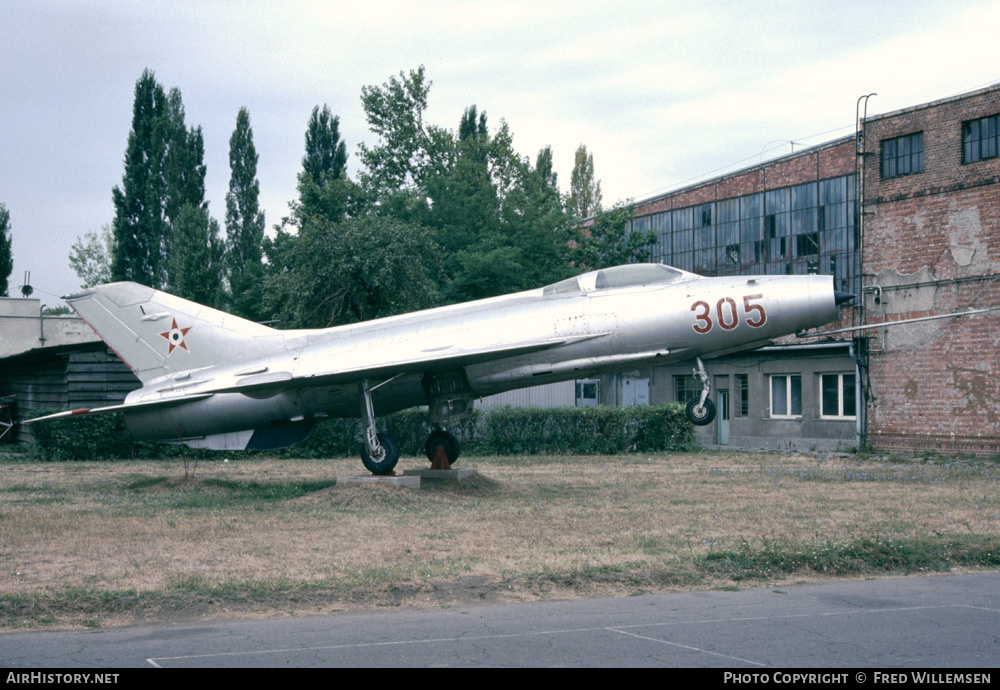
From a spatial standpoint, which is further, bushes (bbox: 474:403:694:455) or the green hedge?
bushes (bbox: 474:403:694:455)

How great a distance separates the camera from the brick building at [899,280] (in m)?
26.1

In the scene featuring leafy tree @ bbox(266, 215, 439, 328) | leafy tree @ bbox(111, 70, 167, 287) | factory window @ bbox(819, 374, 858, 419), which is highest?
leafy tree @ bbox(111, 70, 167, 287)

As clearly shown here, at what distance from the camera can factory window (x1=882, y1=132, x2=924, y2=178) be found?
28.0 meters

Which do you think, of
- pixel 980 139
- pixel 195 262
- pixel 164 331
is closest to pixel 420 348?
pixel 164 331

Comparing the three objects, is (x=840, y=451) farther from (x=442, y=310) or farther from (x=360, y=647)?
(x=360, y=647)

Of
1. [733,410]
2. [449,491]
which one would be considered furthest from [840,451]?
[449,491]

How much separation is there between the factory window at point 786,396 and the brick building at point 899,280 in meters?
0.06

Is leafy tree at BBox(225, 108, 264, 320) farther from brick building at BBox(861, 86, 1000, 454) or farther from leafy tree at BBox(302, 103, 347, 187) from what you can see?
brick building at BBox(861, 86, 1000, 454)

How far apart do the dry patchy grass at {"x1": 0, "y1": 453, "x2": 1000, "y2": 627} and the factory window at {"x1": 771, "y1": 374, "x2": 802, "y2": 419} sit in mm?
15671

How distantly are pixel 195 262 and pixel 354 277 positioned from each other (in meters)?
23.4

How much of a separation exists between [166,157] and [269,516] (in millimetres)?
49648

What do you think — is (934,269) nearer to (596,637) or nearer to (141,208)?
(596,637)

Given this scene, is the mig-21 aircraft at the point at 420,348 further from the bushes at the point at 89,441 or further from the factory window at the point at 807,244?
the factory window at the point at 807,244

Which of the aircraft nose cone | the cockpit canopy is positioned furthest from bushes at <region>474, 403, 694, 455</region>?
the aircraft nose cone
